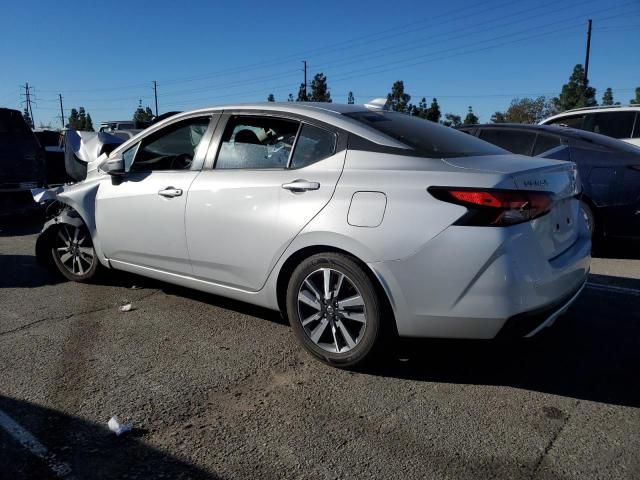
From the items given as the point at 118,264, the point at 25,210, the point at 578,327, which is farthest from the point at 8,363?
the point at 25,210

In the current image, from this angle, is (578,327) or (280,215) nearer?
(280,215)

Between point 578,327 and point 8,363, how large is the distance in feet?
13.0

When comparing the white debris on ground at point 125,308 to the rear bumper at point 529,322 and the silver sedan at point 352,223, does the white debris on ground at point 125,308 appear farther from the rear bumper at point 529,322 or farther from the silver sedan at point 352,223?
the rear bumper at point 529,322

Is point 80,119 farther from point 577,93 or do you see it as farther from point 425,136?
point 425,136

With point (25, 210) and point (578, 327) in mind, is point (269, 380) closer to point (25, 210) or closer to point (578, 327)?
point (578, 327)

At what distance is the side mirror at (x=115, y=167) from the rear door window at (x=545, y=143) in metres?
5.09

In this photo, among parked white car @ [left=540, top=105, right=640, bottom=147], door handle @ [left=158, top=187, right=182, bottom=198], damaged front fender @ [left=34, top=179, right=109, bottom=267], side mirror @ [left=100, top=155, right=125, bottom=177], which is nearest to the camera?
door handle @ [left=158, top=187, right=182, bottom=198]

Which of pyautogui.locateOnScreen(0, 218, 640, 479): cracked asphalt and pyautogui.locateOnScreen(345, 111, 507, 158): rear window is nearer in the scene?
pyautogui.locateOnScreen(0, 218, 640, 479): cracked asphalt

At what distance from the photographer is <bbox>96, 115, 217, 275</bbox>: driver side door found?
411 centimetres

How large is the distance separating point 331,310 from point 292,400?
23.4 inches

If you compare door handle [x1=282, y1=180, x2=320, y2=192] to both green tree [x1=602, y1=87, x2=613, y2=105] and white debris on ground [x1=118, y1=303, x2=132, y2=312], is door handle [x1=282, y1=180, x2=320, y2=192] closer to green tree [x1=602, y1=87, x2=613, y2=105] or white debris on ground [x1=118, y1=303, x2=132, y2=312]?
white debris on ground [x1=118, y1=303, x2=132, y2=312]

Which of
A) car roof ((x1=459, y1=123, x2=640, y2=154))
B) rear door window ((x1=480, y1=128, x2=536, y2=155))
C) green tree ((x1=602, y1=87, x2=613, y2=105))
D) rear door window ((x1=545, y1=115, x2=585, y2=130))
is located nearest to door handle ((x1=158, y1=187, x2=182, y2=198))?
rear door window ((x1=480, y1=128, x2=536, y2=155))

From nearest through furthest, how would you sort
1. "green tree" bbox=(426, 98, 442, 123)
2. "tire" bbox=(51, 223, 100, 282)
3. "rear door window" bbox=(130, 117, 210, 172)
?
"rear door window" bbox=(130, 117, 210, 172), "tire" bbox=(51, 223, 100, 282), "green tree" bbox=(426, 98, 442, 123)

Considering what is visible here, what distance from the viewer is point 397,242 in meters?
2.99
